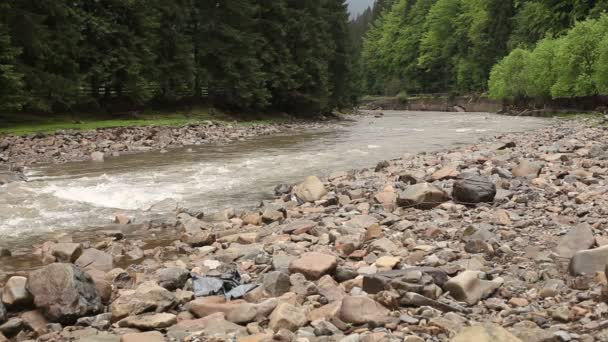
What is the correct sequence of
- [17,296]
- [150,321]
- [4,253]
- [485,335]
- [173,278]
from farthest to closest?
[4,253] < [173,278] < [17,296] < [150,321] < [485,335]

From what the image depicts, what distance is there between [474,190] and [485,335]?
4902 mm

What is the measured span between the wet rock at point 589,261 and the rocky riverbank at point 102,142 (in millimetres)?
16808

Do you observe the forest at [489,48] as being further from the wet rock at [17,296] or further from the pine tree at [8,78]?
the wet rock at [17,296]

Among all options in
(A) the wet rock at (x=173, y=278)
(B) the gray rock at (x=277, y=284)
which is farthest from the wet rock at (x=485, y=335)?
(A) the wet rock at (x=173, y=278)

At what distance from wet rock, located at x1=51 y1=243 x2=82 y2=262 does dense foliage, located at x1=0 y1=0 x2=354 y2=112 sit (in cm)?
1805

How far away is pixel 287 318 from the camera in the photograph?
4.40 meters

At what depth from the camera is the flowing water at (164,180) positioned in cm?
1013

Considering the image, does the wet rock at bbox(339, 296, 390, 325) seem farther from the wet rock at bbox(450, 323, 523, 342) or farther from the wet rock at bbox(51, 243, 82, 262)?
the wet rock at bbox(51, 243, 82, 262)

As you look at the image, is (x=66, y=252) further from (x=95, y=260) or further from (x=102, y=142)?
(x=102, y=142)

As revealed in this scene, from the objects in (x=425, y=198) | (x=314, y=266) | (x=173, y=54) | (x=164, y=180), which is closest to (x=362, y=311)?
(x=314, y=266)

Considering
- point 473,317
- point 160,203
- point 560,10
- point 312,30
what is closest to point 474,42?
point 560,10

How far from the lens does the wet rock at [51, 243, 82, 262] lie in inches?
279

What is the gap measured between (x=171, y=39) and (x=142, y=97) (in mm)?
5736

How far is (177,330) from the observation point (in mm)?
4594
